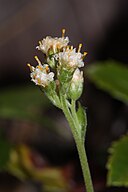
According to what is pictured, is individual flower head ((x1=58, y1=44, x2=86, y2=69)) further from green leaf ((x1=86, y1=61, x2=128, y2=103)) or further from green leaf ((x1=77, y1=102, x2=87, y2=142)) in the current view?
green leaf ((x1=86, y1=61, x2=128, y2=103))

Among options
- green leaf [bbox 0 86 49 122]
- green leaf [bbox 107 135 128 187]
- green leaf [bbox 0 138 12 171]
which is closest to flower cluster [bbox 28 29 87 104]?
green leaf [bbox 107 135 128 187]

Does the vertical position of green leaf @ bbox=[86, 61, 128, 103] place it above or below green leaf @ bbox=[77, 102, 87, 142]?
above

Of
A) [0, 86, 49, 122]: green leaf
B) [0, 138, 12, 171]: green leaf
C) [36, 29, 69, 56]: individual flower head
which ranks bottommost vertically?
[36, 29, 69, 56]: individual flower head

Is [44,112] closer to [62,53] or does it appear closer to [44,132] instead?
[44,132]

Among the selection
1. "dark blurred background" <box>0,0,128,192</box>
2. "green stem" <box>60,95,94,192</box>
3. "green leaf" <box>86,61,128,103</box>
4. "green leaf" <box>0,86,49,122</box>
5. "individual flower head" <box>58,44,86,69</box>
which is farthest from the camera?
"dark blurred background" <box>0,0,128,192</box>

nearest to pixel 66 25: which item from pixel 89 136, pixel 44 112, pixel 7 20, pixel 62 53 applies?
pixel 7 20

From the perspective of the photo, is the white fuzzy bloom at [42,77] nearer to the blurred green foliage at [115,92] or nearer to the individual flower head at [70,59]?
the individual flower head at [70,59]
